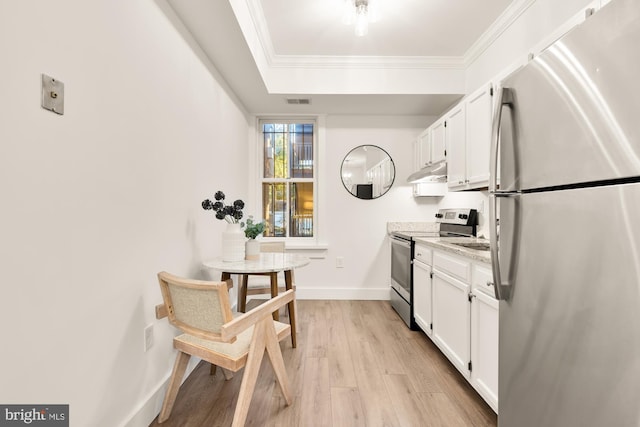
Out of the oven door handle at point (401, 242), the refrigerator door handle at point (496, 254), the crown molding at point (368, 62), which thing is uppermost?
the crown molding at point (368, 62)

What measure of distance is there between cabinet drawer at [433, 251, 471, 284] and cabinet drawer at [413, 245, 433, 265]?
0.10 metres

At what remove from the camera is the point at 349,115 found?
3.88 metres

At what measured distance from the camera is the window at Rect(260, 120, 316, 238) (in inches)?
157

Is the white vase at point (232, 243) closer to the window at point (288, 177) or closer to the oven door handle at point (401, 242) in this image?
the oven door handle at point (401, 242)

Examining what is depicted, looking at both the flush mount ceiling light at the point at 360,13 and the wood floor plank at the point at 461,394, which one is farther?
the flush mount ceiling light at the point at 360,13

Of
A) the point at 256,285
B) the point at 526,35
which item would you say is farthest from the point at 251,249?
the point at 526,35

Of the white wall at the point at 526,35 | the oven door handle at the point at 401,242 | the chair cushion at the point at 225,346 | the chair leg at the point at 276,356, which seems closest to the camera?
the chair cushion at the point at 225,346

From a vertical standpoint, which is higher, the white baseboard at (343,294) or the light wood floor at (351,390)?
the white baseboard at (343,294)

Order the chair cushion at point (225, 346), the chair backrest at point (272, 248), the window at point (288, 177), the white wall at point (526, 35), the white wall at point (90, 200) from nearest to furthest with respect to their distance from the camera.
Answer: the white wall at point (90, 200) < the chair cushion at point (225, 346) < the white wall at point (526, 35) < the chair backrest at point (272, 248) < the window at point (288, 177)

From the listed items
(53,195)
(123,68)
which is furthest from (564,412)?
(123,68)

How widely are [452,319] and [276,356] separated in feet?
4.08

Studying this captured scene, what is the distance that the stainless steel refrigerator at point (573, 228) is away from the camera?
27.5 inches

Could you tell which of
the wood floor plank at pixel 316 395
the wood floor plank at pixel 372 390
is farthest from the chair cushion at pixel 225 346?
the wood floor plank at pixel 372 390

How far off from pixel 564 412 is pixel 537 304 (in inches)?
11.7
